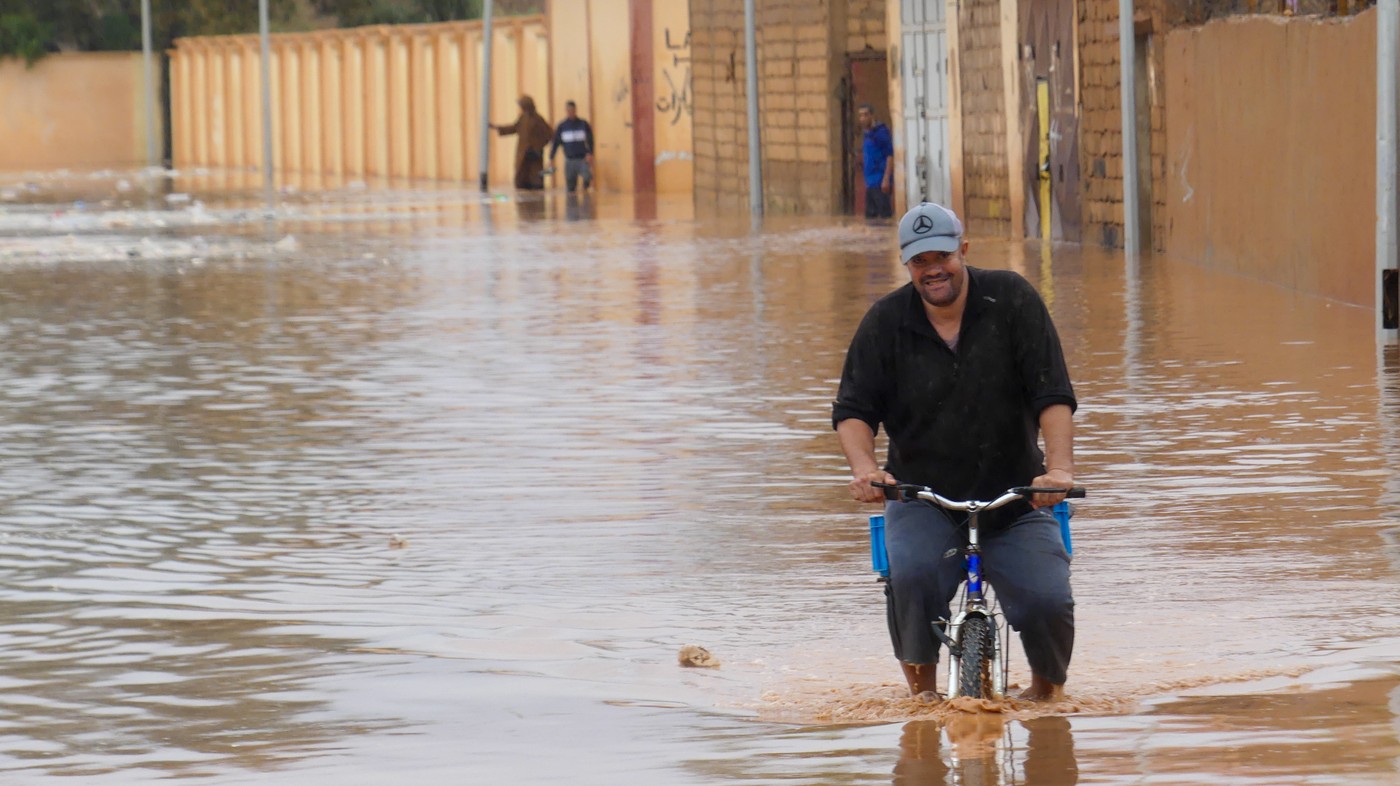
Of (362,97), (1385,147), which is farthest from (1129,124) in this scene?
(362,97)

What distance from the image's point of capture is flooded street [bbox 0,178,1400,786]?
19.6ft

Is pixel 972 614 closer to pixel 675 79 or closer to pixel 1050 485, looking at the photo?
pixel 1050 485

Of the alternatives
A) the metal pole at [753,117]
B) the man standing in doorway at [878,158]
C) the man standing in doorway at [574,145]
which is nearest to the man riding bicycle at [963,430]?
the man standing in doorway at [878,158]

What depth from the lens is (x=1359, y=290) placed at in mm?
16484

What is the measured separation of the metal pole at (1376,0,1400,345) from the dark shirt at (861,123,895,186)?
17.0m

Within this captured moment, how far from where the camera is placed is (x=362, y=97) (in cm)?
5978

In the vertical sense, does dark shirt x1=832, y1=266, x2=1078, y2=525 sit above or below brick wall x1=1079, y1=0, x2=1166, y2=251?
below

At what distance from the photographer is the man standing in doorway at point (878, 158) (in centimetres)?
3161

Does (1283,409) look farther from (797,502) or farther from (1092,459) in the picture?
(797,502)

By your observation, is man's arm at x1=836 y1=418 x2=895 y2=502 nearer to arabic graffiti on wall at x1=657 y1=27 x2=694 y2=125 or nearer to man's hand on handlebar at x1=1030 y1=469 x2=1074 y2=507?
man's hand on handlebar at x1=1030 y1=469 x2=1074 y2=507

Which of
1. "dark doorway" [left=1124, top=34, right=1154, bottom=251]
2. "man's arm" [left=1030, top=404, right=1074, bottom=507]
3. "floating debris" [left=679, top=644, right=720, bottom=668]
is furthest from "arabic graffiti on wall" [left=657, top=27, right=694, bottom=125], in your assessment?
"man's arm" [left=1030, top=404, right=1074, bottom=507]

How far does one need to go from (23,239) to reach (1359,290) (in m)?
Result: 20.4

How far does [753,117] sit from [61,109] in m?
41.7

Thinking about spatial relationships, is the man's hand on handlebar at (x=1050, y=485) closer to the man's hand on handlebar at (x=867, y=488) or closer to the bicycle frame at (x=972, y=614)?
A: the bicycle frame at (x=972, y=614)
